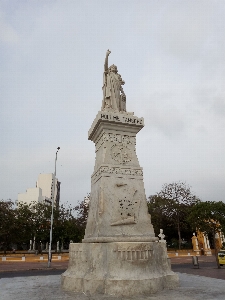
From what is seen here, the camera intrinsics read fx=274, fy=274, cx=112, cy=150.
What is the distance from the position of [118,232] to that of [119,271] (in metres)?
1.14

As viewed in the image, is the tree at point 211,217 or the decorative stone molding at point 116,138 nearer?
the decorative stone molding at point 116,138

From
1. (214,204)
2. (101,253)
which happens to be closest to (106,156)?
(101,253)

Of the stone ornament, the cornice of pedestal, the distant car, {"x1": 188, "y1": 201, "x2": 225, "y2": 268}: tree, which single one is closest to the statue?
the cornice of pedestal

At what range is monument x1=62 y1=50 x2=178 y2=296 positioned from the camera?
730cm

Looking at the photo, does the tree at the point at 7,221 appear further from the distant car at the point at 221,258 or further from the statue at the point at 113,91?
the statue at the point at 113,91

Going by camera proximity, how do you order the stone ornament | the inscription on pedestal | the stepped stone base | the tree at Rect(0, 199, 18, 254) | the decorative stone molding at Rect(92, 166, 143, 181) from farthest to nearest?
the tree at Rect(0, 199, 18, 254)
the inscription on pedestal
the stone ornament
the decorative stone molding at Rect(92, 166, 143, 181)
the stepped stone base

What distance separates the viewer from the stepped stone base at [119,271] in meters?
7.07

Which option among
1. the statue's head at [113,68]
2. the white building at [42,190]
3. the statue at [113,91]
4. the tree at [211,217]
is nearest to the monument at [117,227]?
the statue at [113,91]

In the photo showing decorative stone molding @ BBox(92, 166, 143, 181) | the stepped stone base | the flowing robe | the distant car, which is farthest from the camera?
the distant car

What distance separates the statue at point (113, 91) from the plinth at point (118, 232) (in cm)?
73

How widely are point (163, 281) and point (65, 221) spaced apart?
109 feet

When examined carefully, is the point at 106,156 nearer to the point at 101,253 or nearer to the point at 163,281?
the point at 101,253

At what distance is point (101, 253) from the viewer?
7559 millimetres

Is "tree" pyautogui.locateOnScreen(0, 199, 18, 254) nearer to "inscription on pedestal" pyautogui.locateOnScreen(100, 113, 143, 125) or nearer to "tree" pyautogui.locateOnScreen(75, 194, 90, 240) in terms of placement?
"tree" pyautogui.locateOnScreen(75, 194, 90, 240)
